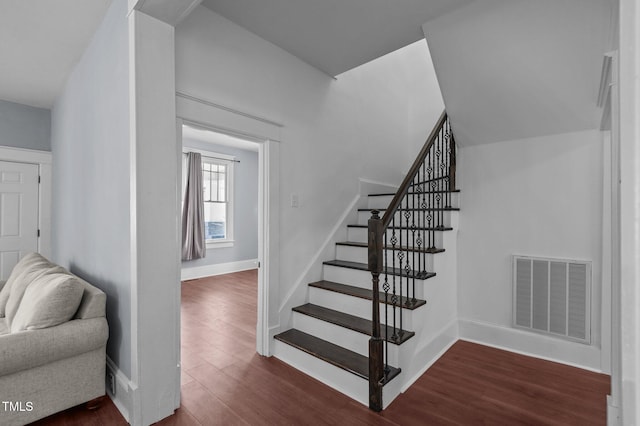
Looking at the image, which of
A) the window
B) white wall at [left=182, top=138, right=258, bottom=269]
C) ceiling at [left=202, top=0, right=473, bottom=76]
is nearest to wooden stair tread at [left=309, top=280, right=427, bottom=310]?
ceiling at [left=202, top=0, right=473, bottom=76]

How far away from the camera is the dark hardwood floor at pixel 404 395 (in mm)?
1958

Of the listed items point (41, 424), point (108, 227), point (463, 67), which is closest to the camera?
point (41, 424)

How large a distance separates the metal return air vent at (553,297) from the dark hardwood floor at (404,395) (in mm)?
299

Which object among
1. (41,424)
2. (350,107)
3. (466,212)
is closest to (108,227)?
(41,424)

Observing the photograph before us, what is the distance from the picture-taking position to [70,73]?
317cm

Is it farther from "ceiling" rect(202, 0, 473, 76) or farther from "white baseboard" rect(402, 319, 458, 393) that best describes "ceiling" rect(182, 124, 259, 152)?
"white baseboard" rect(402, 319, 458, 393)

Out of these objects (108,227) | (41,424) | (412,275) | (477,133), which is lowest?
(41,424)

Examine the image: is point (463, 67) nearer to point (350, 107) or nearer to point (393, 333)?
point (350, 107)

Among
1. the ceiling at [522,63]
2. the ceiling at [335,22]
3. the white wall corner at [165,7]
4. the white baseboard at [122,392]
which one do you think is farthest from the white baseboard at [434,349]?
the white wall corner at [165,7]

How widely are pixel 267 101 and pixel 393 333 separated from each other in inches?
85.9

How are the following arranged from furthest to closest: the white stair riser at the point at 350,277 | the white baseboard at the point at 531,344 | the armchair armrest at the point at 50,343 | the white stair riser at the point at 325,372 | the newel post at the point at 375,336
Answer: the white stair riser at the point at 350,277 → the white baseboard at the point at 531,344 → the white stair riser at the point at 325,372 → the newel post at the point at 375,336 → the armchair armrest at the point at 50,343

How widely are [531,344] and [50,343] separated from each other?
3.63m

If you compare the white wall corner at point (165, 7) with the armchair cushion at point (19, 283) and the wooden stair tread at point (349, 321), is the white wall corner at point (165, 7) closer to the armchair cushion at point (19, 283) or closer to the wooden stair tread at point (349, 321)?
the armchair cushion at point (19, 283)

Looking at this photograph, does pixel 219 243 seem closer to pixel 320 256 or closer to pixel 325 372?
pixel 320 256
